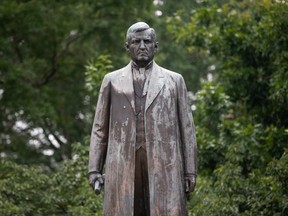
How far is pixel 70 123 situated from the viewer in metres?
29.8

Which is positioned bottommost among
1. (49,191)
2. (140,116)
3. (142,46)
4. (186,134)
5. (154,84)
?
(186,134)

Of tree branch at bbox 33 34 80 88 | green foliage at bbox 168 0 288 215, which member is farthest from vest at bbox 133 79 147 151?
tree branch at bbox 33 34 80 88

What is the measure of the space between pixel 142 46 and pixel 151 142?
1072mm

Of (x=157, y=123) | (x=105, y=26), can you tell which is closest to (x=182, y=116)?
(x=157, y=123)

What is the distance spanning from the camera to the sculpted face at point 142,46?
1186 cm

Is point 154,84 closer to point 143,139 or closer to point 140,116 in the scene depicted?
point 140,116

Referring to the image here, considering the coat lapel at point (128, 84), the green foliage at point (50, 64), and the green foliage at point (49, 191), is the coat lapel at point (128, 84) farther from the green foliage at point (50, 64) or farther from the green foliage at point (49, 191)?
the green foliage at point (50, 64)

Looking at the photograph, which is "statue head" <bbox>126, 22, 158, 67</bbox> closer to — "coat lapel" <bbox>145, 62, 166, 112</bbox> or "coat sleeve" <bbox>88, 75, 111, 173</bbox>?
"coat lapel" <bbox>145, 62, 166, 112</bbox>

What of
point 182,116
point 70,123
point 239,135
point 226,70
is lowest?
point 182,116

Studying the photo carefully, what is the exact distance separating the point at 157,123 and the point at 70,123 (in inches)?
718

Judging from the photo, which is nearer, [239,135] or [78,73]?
[239,135]

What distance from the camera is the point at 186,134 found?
1177cm

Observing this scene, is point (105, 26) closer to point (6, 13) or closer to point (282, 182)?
point (6, 13)

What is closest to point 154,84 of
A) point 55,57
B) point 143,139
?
point 143,139
